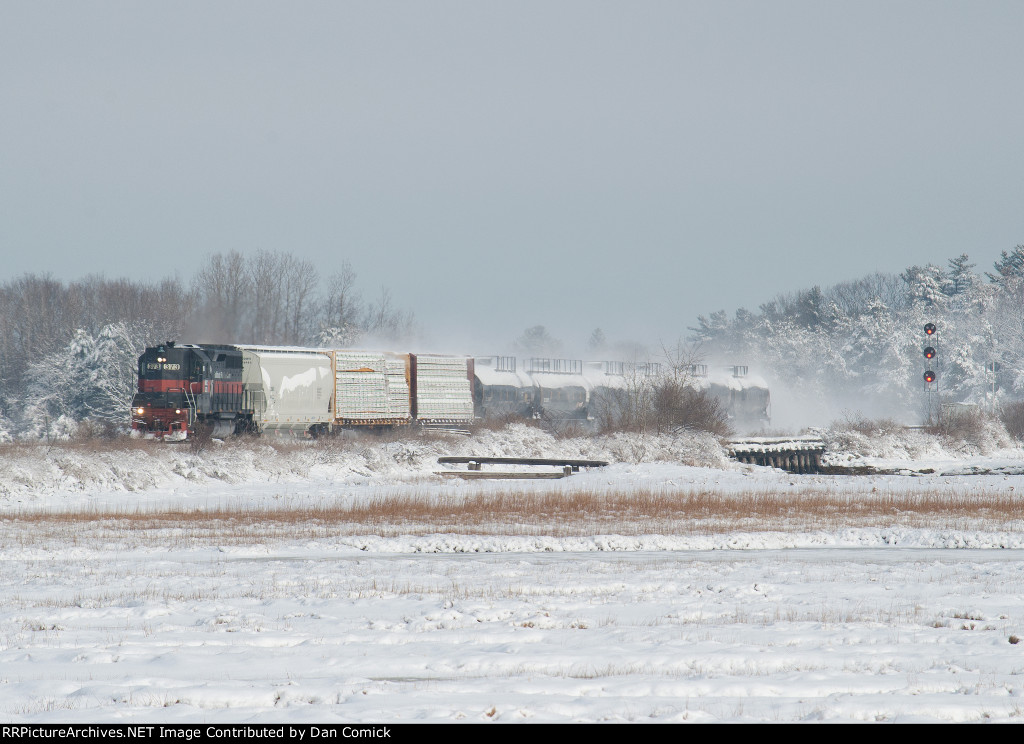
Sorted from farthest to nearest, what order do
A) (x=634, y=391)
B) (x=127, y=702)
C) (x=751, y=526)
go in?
(x=634, y=391), (x=751, y=526), (x=127, y=702)

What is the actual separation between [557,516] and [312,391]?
68.7 ft

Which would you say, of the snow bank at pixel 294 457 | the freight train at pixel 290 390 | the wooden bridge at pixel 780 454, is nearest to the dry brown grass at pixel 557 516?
the snow bank at pixel 294 457

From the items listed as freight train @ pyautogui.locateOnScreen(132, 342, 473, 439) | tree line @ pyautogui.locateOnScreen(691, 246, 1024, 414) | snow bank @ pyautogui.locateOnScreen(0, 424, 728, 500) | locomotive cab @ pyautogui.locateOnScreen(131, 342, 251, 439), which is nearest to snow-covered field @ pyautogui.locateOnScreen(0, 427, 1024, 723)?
snow bank @ pyautogui.locateOnScreen(0, 424, 728, 500)

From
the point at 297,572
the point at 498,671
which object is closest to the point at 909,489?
the point at 297,572

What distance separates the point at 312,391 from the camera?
141 ft

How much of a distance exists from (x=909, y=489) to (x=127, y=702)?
3029 cm

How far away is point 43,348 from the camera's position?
73.8 metres

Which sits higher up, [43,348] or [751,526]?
[43,348]

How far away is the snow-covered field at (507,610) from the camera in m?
7.39

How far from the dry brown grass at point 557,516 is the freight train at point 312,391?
13.7 meters

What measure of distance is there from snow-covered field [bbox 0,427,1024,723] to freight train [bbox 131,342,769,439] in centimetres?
1110

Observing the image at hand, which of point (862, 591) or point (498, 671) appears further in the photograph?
point (862, 591)

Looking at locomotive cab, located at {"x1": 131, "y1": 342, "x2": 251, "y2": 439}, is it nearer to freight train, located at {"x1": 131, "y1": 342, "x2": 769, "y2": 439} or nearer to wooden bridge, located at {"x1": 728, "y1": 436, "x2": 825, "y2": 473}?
freight train, located at {"x1": 131, "y1": 342, "x2": 769, "y2": 439}
